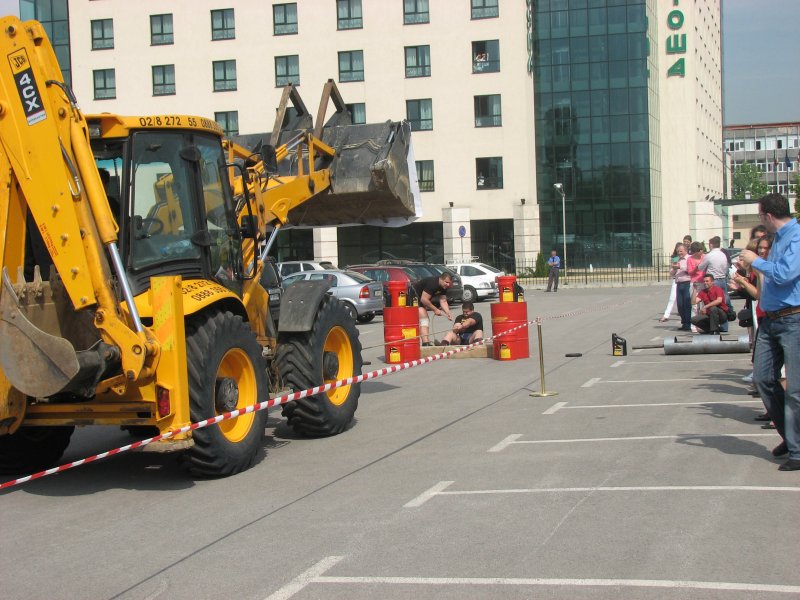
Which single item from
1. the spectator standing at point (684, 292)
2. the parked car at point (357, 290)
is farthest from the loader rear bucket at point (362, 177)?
the parked car at point (357, 290)

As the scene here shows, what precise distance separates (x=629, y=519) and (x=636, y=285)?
1577 inches

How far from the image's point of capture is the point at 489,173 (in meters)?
51.5

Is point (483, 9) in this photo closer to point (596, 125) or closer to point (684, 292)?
point (596, 125)

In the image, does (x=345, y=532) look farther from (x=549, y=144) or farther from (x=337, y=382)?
(x=549, y=144)

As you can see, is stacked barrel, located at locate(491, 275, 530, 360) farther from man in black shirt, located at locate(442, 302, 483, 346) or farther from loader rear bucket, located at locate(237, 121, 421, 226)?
loader rear bucket, located at locate(237, 121, 421, 226)

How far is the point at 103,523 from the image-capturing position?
22.8ft

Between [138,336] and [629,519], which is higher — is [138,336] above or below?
above

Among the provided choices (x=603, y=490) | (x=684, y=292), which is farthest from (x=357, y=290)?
(x=603, y=490)

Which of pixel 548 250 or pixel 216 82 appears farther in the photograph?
pixel 548 250

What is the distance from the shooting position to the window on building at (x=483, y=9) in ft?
166

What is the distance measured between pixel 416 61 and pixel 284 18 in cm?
751

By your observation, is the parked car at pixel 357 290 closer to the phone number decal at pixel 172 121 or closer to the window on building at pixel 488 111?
the phone number decal at pixel 172 121

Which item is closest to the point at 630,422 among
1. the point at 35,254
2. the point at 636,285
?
the point at 35,254

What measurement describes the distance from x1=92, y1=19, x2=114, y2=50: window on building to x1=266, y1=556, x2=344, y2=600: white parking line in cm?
5185
